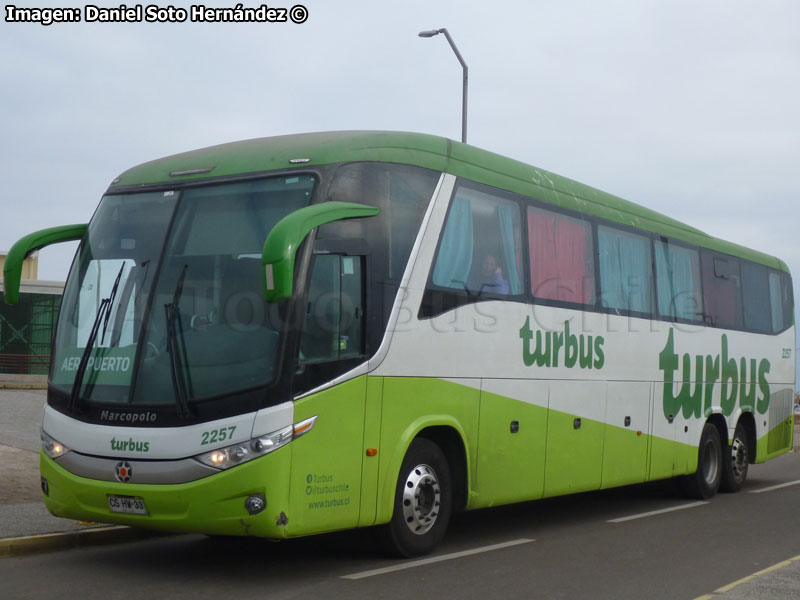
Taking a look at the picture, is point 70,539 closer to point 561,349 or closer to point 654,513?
point 561,349

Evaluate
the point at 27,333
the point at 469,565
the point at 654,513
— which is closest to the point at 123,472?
the point at 469,565

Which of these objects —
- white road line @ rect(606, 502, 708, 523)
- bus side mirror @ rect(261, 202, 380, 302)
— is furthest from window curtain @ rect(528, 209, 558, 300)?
bus side mirror @ rect(261, 202, 380, 302)

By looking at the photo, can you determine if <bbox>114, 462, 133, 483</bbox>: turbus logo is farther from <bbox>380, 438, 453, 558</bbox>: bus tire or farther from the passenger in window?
the passenger in window

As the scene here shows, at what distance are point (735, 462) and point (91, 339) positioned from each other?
11.1 meters

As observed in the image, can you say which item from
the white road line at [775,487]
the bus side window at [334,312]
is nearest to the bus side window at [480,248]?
the bus side window at [334,312]

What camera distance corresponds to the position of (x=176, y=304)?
323 inches

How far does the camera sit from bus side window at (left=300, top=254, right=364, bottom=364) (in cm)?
809

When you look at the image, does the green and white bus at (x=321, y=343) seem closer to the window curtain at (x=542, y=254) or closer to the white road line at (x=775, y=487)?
the window curtain at (x=542, y=254)

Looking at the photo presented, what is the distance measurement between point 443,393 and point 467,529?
99.6 inches

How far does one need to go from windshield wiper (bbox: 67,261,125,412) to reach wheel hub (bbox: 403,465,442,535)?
2817 mm

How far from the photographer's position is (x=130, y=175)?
9.48 m

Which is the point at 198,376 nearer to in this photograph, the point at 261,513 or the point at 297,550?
the point at 261,513

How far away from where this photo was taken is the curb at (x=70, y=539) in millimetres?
8914

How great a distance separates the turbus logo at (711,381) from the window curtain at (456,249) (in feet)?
16.1
